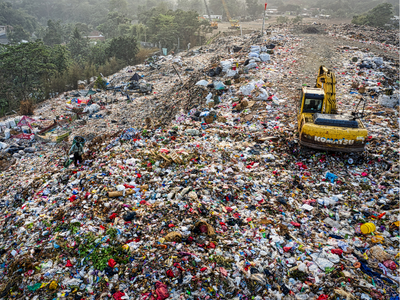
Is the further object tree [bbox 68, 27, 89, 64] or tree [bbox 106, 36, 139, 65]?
tree [bbox 68, 27, 89, 64]

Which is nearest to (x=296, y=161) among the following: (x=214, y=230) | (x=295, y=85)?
(x=214, y=230)

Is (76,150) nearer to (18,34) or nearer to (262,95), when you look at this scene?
(262,95)

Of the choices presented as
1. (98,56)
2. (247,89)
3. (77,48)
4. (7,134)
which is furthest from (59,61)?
(247,89)

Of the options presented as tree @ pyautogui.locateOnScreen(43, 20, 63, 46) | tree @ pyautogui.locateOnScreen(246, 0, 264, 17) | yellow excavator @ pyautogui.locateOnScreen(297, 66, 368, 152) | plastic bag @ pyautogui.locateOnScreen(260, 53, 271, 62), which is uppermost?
tree @ pyautogui.locateOnScreen(246, 0, 264, 17)

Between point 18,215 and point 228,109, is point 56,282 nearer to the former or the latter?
point 18,215

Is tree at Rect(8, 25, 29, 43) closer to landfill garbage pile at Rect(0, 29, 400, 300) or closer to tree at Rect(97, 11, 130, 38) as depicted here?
tree at Rect(97, 11, 130, 38)

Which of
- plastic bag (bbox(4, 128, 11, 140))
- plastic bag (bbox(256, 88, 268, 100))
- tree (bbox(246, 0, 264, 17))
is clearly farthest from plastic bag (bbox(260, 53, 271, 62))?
tree (bbox(246, 0, 264, 17))
